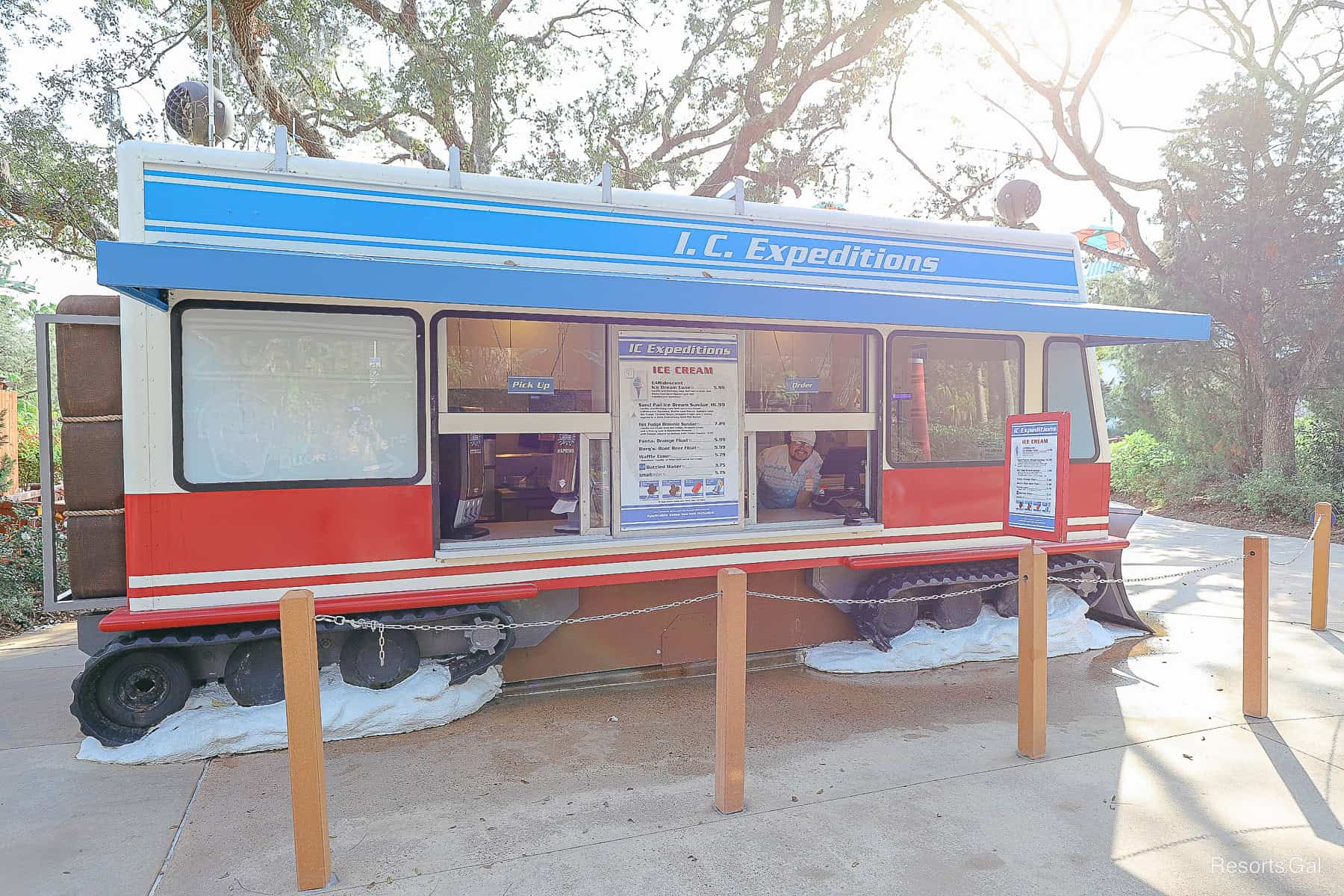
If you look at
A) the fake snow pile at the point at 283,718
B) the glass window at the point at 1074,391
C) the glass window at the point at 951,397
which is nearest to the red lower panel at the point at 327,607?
the fake snow pile at the point at 283,718

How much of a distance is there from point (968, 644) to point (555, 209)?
418 centimetres

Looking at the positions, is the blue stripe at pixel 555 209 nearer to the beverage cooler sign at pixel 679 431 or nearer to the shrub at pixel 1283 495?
the beverage cooler sign at pixel 679 431

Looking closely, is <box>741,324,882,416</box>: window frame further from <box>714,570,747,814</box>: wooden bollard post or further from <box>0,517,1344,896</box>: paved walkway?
<box>714,570,747,814</box>: wooden bollard post

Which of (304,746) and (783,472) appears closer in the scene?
(304,746)

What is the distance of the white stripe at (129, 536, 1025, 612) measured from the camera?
4203 mm

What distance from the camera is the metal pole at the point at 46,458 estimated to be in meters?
4.04

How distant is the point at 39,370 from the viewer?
13.4ft

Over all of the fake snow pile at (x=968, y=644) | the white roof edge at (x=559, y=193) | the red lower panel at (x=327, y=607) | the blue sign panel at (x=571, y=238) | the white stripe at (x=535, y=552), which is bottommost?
the fake snow pile at (x=968, y=644)

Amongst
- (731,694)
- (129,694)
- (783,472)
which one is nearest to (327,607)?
(129,694)

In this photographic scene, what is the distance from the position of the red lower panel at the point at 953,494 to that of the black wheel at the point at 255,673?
3.94 meters

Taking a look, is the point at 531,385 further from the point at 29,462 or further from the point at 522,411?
the point at 29,462

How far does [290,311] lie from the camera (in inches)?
172

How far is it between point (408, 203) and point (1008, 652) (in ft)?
16.7

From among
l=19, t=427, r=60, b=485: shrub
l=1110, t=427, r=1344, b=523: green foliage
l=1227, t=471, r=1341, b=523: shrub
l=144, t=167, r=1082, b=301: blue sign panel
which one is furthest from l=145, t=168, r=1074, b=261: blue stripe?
l=1110, t=427, r=1344, b=523: green foliage
